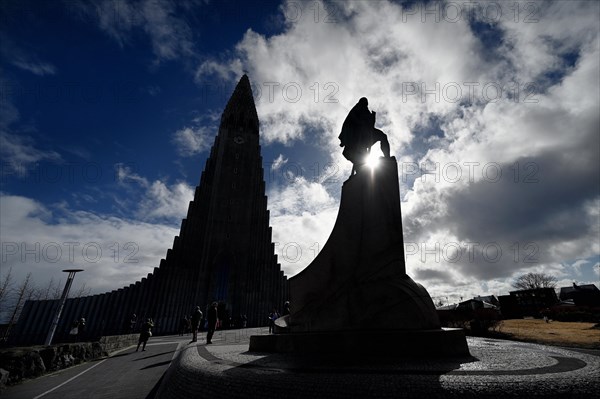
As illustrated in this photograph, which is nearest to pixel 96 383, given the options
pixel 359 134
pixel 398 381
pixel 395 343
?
pixel 395 343

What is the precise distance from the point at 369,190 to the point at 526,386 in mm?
4205

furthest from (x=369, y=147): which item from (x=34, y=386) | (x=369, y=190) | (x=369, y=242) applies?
(x=34, y=386)

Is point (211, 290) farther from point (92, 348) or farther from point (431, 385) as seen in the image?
point (431, 385)

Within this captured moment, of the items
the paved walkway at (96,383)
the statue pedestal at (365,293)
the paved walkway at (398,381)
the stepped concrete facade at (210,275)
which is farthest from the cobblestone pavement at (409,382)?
the stepped concrete facade at (210,275)

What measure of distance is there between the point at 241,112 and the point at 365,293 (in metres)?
42.5

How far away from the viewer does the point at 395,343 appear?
4223mm

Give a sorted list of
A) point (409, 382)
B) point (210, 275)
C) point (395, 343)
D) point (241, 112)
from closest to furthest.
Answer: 1. point (409, 382)
2. point (395, 343)
3. point (210, 275)
4. point (241, 112)

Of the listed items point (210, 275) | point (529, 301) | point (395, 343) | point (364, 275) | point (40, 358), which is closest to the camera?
point (395, 343)

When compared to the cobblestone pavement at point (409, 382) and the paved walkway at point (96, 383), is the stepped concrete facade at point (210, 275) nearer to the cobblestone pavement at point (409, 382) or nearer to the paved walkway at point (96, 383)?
the paved walkway at point (96, 383)

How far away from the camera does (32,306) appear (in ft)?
104

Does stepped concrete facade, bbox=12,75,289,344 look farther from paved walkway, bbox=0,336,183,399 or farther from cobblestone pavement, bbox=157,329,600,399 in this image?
cobblestone pavement, bbox=157,329,600,399

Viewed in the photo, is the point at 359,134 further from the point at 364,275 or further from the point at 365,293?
the point at 365,293

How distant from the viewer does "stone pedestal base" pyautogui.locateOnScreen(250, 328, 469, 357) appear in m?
4.14

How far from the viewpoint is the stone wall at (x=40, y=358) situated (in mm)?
6647
